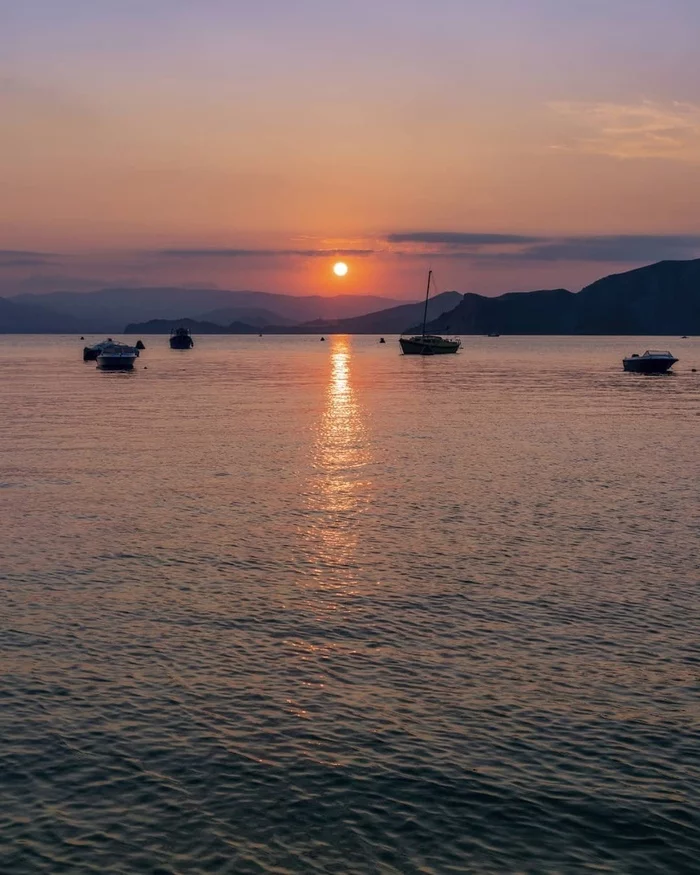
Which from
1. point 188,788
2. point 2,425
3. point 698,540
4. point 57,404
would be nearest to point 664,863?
point 188,788

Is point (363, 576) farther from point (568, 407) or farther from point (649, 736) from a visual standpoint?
point (568, 407)

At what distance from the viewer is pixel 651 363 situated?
6196 inches

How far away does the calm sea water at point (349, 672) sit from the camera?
1380 centimetres

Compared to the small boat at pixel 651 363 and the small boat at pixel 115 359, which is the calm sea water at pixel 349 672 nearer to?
the small boat at pixel 651 363

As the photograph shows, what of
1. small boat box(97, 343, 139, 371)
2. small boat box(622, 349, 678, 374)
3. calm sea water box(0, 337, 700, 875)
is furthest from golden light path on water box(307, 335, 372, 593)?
small boat box(97, 343, 139, 371)

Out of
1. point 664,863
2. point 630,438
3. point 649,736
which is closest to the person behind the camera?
point 664,863

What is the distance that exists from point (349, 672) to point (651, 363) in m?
A: 148

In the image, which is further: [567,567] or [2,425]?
[2,425]

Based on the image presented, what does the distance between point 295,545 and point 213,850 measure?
18.7 m

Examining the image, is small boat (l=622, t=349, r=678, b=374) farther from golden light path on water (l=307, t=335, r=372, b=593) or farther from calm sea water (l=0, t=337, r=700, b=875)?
calm sea water (l=0, t=337, r=700, b=875)

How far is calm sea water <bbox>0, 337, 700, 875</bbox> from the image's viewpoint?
13797mm

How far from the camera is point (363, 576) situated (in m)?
27.8

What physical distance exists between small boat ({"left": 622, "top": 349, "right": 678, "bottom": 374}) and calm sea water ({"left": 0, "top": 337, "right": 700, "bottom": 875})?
113714 mm

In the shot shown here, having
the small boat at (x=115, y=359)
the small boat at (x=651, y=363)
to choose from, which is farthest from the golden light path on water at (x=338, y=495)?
the small boat at (x=115, y=359)
